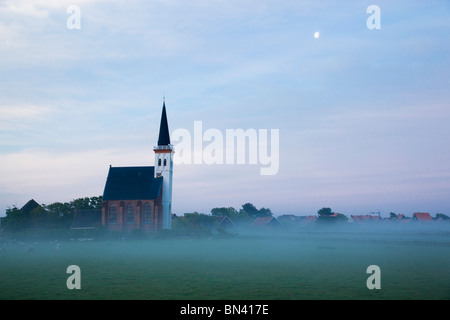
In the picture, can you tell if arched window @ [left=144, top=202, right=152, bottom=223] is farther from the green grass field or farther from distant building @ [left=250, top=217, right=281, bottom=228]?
the green grass field

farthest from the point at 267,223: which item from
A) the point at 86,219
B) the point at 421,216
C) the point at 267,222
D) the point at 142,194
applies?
the point at 421,216

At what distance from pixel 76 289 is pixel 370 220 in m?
171

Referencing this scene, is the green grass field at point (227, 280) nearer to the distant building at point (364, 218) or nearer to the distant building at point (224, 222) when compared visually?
the distant building at point (224, 222)

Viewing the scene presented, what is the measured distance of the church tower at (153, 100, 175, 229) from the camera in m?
84.3

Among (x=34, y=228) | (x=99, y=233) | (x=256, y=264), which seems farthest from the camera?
(x=34, y=228)

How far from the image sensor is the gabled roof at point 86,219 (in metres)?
81.8

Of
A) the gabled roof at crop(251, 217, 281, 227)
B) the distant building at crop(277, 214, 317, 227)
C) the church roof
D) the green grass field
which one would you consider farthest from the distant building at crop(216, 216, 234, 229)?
the green grass field

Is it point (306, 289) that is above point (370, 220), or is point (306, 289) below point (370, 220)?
above

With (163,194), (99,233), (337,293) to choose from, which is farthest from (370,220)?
(337,293)

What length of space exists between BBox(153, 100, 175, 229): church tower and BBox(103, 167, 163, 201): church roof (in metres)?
1.38
